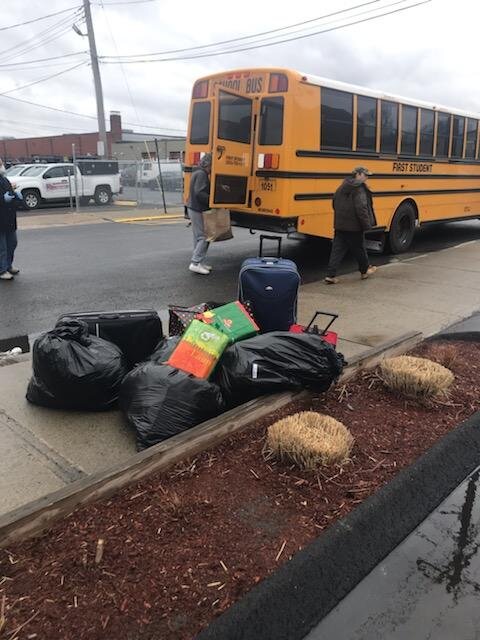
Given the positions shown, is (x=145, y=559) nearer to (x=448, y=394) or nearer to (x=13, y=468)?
(x=13, y=468)

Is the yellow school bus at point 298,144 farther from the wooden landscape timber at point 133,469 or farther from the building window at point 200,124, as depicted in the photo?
the wooden landscape timber at point 133,469

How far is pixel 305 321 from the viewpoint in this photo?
5.84 m

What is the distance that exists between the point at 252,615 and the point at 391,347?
2.92 m

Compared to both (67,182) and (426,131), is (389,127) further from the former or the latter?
(67,182)

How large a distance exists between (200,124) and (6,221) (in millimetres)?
3444

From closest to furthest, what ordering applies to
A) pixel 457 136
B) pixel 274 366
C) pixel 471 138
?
pixel 274 366 < pixel 457 136 < pixel 471 138

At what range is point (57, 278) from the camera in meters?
8.29

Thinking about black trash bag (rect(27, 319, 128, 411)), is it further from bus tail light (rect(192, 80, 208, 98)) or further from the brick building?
the brick building

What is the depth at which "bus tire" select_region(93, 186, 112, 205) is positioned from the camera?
2228cm

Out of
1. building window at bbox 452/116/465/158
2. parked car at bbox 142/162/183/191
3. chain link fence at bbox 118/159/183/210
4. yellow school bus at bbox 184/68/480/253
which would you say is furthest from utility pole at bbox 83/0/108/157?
building window at bbox 452/116/465/158

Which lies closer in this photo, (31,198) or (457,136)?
(457,136)

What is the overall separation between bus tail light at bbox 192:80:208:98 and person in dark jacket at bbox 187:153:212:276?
153 centimetres

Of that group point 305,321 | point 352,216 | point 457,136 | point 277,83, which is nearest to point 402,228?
point 457,136

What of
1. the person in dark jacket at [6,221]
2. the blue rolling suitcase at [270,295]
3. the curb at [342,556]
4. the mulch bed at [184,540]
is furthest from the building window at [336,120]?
the curb at [342,556]
